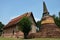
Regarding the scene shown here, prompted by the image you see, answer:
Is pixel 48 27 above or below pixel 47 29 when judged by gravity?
above

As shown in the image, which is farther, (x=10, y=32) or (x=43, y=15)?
(x=10, y=32)

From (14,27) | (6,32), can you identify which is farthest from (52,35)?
(6,32)

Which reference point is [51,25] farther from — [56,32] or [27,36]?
[27,36]

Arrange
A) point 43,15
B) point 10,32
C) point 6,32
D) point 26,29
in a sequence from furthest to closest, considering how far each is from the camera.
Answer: point 6,32, point 10,32, point 43,15, point 26,29

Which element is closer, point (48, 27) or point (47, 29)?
point (47, 29)

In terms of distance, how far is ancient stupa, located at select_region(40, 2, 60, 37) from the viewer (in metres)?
35.2

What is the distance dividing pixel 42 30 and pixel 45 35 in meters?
Answer: 2.98

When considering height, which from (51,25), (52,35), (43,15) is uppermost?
(43,15)

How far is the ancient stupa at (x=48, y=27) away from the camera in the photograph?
3525cm

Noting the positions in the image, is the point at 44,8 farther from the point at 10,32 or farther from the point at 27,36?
the point at 10,32

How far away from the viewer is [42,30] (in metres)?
38.0

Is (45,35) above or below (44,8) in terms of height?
below

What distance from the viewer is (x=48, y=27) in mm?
37594

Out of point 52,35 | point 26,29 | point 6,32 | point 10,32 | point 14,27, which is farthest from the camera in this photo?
point 6,32
